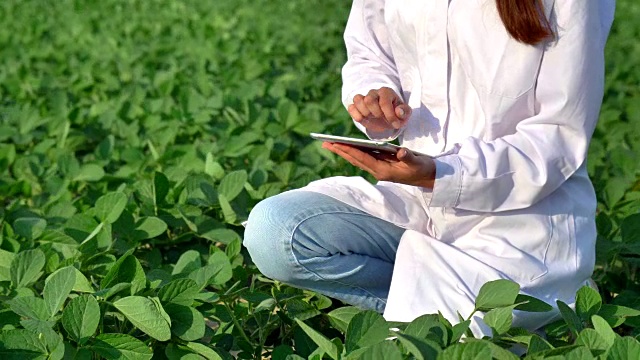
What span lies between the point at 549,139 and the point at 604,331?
1.42 ft

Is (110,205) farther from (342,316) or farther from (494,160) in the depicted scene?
(494,160)

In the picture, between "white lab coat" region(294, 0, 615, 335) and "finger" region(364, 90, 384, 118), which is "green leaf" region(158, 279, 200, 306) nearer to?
"white lab coat" region(294, 0, 615, 335)

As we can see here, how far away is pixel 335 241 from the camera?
2449mm

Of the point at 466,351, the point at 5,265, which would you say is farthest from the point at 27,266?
the point at 466,351

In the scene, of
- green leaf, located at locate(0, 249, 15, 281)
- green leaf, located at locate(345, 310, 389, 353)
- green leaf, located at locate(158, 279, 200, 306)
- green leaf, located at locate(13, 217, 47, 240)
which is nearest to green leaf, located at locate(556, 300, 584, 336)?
green leaf, located at locate(345, 310, 389, 353)

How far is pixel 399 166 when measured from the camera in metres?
2.19

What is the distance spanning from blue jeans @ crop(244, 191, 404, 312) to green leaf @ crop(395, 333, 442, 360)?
0.61 m

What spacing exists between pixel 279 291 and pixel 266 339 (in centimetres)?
12

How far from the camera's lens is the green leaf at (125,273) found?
2.34 metres

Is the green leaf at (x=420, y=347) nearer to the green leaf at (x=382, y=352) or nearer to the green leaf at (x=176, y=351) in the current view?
the green leaf at (x=382, y=352)

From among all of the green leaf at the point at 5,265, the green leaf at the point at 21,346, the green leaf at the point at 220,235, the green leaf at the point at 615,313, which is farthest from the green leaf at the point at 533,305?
the green leaf at the point at 5,265

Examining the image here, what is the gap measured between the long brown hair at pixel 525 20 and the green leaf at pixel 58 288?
98 centimetres

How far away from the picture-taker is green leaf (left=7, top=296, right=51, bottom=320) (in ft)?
7.14

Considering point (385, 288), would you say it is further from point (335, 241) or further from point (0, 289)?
point (0, 289)
